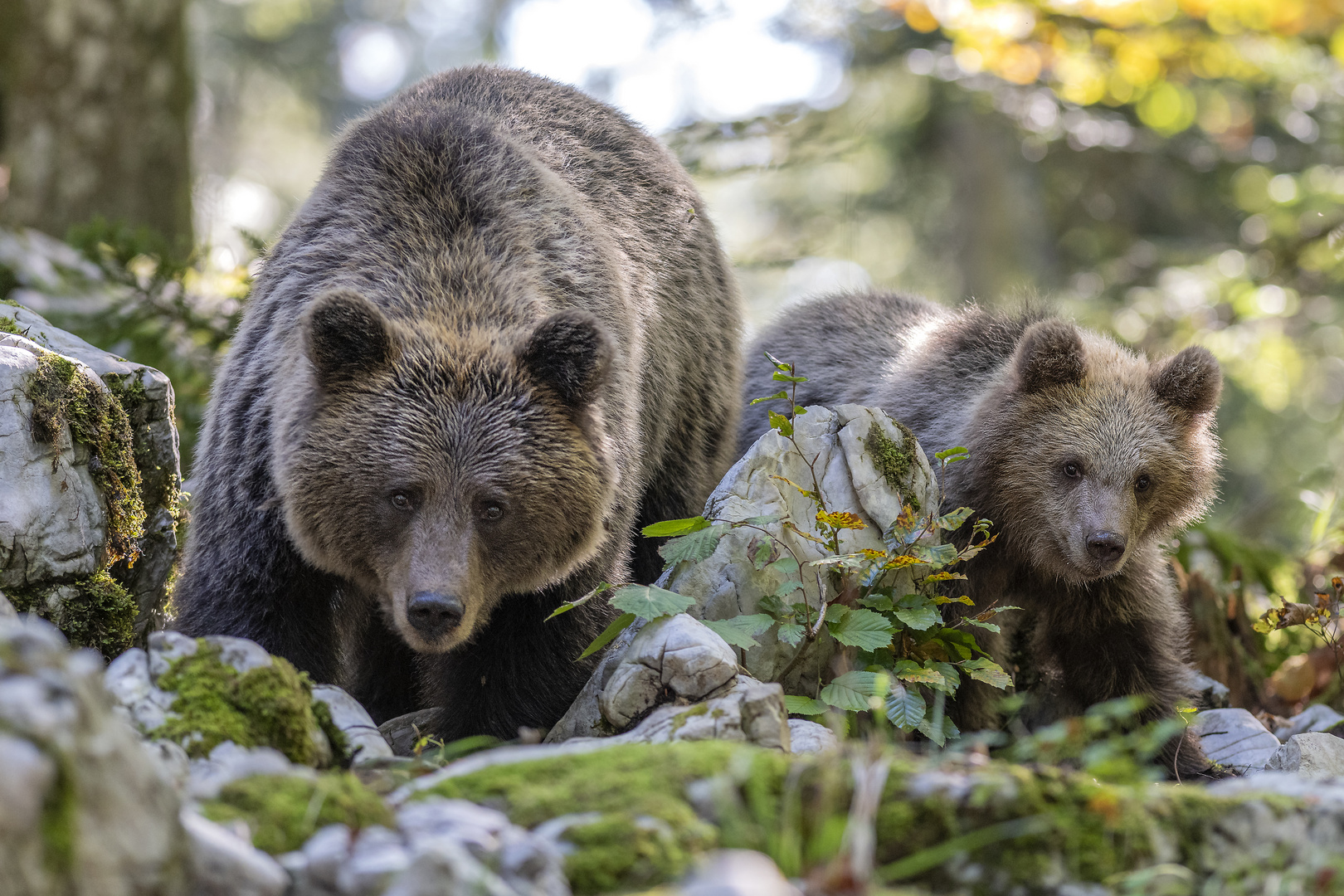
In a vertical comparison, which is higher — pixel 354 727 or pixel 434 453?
pixel 434 453

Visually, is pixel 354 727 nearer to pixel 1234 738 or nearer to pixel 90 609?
pixel 90 609

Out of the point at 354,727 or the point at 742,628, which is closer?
the point at 354,727

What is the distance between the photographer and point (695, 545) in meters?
4.78

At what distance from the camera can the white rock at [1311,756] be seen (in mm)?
4859

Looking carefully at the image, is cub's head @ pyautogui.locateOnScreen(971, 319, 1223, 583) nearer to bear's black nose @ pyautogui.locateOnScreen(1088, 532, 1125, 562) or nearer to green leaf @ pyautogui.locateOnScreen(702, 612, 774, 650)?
bear's black nose @ pyautogui.locateOnScreen(1088, 532, 1125, 562)

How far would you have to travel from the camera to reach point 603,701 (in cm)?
438

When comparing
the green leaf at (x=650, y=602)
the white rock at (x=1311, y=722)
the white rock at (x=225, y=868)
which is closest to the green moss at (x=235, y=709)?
the white rock at (x=225, y=868)

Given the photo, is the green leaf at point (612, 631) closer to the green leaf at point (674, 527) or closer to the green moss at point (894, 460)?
the green leaf at point (674, 527)

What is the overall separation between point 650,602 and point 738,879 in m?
2.31

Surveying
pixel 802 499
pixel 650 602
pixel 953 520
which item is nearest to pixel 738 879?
pixel 650 602

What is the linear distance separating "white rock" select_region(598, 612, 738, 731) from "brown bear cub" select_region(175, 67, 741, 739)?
593mm

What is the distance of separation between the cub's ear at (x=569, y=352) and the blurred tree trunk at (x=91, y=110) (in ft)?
19.8

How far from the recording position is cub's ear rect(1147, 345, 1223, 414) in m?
5.84

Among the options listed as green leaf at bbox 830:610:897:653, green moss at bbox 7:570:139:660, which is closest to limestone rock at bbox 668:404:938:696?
green leaf at bbox 830:610:897:653
